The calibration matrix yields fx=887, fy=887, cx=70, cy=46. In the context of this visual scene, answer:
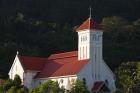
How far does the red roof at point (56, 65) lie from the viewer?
334 feet

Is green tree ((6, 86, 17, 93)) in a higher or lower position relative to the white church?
lower

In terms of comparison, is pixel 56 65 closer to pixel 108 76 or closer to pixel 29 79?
pixel 29 79

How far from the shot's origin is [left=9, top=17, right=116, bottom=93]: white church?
101 m

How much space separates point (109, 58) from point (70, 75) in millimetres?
24548

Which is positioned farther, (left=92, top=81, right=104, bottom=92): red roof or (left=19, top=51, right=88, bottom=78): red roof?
(left=19, top=51, right=88, bottom=78): red roof

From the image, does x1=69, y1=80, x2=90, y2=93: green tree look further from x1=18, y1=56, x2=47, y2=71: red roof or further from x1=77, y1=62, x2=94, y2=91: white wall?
x1=18, y1=56, x2=47, y2=71: red roof

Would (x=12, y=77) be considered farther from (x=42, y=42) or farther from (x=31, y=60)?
(x=42, y=42)

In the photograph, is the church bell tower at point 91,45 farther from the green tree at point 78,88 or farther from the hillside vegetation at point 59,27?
the hillside vegetation at point 59,27

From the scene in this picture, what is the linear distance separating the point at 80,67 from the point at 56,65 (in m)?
5.67

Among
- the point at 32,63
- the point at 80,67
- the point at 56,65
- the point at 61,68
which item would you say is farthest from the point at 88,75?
the point at 32,63

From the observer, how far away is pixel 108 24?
484 ft

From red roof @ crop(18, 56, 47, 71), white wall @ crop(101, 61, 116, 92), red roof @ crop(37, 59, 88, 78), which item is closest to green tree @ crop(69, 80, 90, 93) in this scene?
red roof @ crop(37, 59, 88, 78)

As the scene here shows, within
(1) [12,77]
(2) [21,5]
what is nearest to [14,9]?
(2) [21,5]

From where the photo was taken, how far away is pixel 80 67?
100438mm
